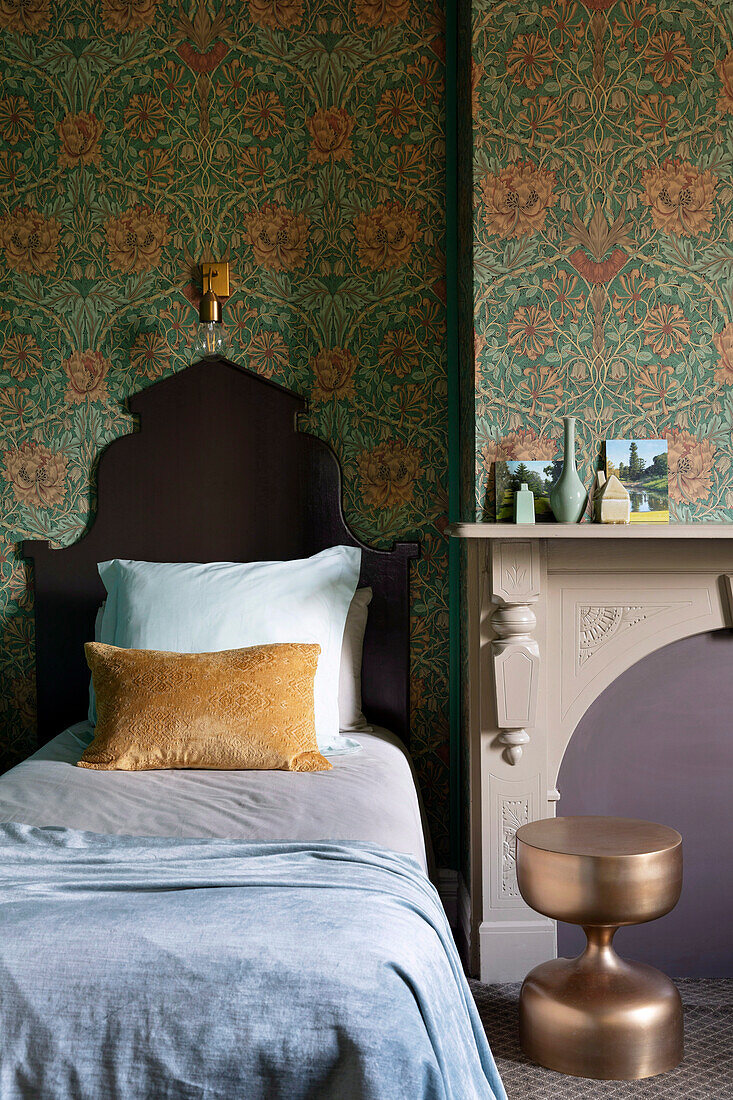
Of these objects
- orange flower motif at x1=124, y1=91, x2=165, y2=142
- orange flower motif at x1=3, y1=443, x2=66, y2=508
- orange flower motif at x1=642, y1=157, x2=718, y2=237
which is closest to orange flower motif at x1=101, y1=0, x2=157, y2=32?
orange flower motif at x1=124, y1=91, x2=165, y2=142

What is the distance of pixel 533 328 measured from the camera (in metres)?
2.61

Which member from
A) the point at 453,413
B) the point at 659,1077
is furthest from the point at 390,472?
the point at 659,1077

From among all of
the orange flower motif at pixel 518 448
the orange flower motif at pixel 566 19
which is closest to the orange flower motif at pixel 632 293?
the orange flower motif at pixel 518 448

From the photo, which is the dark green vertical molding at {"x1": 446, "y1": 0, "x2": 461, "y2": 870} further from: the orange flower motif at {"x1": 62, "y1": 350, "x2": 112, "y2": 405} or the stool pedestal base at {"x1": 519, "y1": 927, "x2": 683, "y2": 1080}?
the orange flower motif at {"x1": 62, "y1": 350, "x2": 112, "y2": 405}

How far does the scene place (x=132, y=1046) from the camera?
124 cm

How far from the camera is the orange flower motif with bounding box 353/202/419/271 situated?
3.00 metres

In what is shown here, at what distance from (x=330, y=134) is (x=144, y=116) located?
59cm

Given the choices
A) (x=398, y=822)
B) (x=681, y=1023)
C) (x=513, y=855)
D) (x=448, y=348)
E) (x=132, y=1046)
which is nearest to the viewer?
(x=132, y=1046)

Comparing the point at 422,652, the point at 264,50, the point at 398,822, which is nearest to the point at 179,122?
the point at 264,50

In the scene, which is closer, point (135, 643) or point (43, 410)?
point (135, 643)

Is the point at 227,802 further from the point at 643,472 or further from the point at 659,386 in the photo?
the point at 659,386

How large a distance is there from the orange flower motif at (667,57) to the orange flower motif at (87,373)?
1800mm

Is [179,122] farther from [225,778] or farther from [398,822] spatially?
[398,822]

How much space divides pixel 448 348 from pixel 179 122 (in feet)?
3.62
